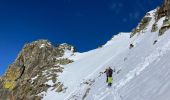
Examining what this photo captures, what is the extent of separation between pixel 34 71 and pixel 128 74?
145 ft

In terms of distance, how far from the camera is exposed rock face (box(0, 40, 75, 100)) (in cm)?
7024

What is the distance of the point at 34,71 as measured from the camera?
79.2 metres

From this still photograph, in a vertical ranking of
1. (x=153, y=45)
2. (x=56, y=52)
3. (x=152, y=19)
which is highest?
(x=56, y=52)

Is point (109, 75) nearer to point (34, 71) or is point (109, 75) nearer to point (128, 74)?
point (128, 74)

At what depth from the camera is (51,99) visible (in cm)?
6194

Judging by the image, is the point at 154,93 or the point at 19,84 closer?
the point at 154,93

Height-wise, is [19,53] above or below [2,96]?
above

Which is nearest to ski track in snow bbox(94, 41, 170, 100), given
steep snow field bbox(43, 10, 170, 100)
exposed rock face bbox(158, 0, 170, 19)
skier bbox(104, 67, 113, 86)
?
steep snow field bbox(43, 10, 170, 100)

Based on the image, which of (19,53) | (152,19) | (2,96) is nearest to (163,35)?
(152,19)

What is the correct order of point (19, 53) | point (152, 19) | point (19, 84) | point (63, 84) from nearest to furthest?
point (152, 19) < point (63, 84) < point (19, 84) < point (19, 53)

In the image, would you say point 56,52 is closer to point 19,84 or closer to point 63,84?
point 19,84

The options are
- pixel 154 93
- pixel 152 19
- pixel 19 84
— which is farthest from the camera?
pixel 19 84

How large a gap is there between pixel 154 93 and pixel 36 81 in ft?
171

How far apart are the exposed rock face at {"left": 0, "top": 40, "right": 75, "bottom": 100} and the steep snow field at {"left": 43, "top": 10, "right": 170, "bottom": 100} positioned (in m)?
2.69
